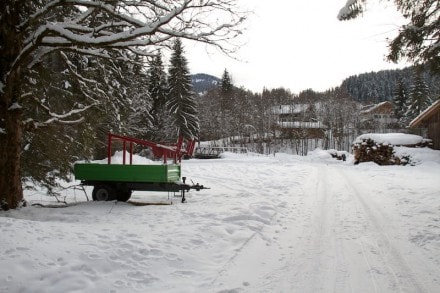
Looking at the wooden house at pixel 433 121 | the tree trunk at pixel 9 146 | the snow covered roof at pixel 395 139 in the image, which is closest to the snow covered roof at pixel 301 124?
the wooden house at pixel 433 121

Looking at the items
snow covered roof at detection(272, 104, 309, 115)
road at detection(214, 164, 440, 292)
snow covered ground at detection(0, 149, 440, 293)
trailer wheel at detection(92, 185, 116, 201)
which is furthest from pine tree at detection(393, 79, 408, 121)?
trailer wheel at detection(92, 185, 116, 201)

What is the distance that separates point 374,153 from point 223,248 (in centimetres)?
2487

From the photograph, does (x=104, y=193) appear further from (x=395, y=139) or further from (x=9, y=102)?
(x=395, y=139)

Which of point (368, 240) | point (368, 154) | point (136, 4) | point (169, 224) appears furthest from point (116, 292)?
point (368, 154)

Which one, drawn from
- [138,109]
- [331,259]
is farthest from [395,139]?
[138,109]

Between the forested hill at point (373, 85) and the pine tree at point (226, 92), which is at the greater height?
the forested hill at point (373, 85)

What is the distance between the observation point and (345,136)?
76750mm

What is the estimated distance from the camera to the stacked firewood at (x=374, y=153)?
27.0 meters

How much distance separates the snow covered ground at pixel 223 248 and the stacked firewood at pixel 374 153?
58.9ft

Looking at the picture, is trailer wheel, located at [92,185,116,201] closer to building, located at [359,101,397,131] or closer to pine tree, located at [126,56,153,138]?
pine tree, located at [126,56,153,138]

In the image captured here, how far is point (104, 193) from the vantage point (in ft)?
34.8

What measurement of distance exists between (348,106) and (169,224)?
73420mm

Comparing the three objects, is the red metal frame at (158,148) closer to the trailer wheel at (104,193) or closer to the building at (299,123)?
the trailer wheel at (104,193)

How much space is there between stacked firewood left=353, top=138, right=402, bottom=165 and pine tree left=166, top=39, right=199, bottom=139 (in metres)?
24.3
